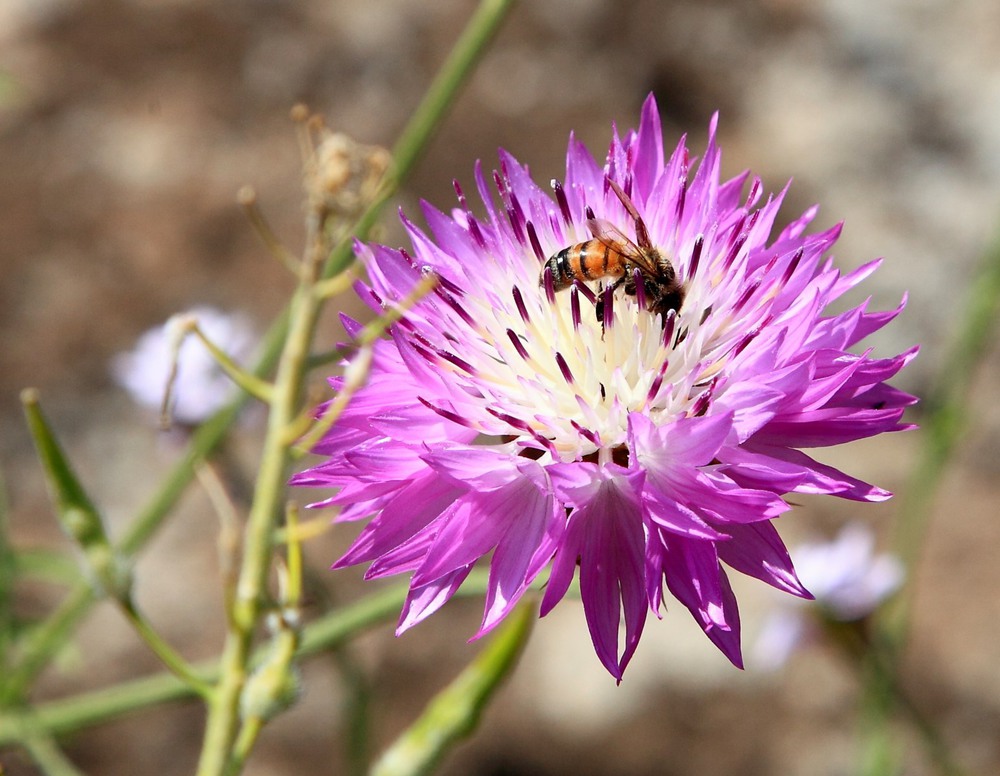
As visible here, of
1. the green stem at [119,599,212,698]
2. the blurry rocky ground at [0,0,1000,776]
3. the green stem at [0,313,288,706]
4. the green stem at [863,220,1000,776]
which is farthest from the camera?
the blurry rocky ground at [0,0,1000,776]

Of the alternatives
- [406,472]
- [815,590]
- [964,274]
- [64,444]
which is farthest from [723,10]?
[406,472]

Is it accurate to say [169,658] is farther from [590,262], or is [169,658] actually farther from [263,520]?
[590,262]

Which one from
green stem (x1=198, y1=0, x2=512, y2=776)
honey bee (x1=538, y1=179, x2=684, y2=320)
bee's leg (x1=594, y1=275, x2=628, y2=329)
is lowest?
green stem (x1=198, y1=0, x2=512, y2=776)

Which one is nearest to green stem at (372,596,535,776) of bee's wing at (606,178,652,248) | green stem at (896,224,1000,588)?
bee's wing at (606,178,652,248)

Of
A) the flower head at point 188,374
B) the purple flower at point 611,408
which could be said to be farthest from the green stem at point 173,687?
the flower head at point 188,374

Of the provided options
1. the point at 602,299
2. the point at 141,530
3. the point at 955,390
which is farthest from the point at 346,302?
the point at 602,299

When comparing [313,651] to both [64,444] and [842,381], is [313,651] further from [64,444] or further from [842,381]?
[64,444]

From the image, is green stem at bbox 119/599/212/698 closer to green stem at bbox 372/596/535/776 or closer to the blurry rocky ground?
green stem at bbox 372/596/535/776
